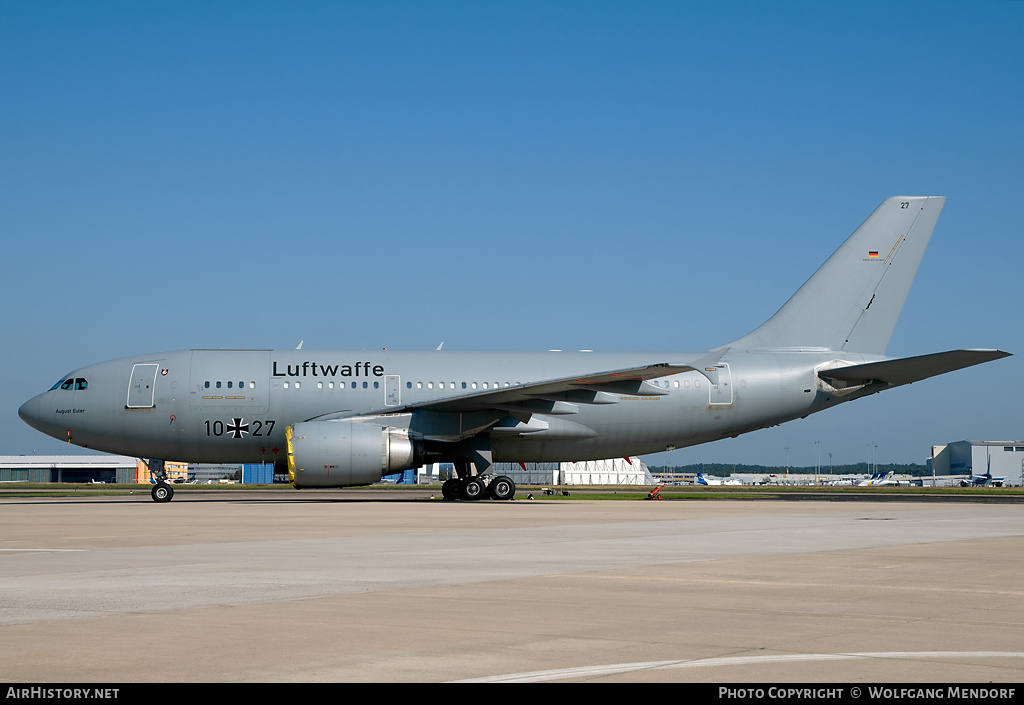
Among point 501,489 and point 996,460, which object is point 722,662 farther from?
point 996,460

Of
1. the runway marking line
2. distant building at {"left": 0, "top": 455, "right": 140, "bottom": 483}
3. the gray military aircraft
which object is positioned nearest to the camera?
the runway marking line

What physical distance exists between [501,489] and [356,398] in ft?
15.6

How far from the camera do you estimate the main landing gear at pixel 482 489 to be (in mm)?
29469

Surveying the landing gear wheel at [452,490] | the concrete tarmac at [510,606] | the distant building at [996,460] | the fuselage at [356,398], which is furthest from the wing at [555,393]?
the distant building at [996,460]

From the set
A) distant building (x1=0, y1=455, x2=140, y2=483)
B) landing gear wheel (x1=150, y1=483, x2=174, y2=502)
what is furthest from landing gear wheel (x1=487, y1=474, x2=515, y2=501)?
distant building (x1=0, y1=455, x2=140, y2=483)

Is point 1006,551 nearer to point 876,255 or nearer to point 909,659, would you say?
point 909,659

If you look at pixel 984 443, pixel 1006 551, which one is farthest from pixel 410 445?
pixel 984 443

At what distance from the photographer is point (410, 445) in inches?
1080

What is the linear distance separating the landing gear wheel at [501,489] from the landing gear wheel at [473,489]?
239 mm

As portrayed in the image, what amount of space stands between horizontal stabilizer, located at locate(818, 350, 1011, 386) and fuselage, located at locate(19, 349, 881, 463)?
2.42 feet

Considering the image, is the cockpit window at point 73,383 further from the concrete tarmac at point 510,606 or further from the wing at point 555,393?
the concrete tarmac at point 510,606

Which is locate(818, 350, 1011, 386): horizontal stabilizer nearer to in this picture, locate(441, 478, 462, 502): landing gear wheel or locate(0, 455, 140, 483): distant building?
locate(441, 478, 462, 502): landing gear wheel

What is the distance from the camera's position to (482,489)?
2955cm

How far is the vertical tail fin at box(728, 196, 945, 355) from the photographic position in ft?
105
